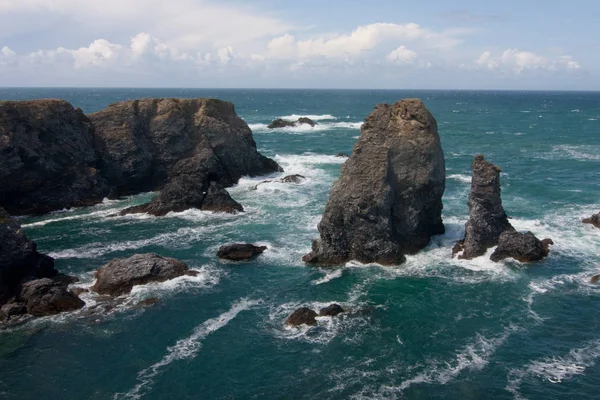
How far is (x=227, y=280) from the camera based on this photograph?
4166 centimetres

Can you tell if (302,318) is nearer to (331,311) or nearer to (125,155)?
(331,311)

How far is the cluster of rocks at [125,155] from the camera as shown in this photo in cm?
6162

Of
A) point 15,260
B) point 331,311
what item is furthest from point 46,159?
point 331,311

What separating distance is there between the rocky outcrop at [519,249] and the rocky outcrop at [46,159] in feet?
165

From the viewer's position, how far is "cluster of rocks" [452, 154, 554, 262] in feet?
144

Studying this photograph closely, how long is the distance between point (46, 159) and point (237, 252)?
110 ft

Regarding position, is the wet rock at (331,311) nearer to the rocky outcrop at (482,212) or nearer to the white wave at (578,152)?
the rocky outcrop at (482,212)

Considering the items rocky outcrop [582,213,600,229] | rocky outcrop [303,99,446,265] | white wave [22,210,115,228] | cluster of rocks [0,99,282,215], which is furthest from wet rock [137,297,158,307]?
rocky outcrop [582,213,600,229]

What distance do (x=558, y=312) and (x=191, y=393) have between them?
85.0 ft

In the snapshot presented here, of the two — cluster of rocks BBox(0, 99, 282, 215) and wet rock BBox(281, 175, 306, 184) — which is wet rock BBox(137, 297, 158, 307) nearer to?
cluster of rocks BBox(0, 99, 282, 215)

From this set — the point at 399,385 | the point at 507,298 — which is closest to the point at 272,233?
the point at 507,298

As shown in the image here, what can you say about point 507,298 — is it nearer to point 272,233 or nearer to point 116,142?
point 272,233

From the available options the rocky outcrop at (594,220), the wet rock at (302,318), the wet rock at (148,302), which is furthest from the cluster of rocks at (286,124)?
the wet rock at (302,318)

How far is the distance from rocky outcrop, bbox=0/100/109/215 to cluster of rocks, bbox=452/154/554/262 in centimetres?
4765
